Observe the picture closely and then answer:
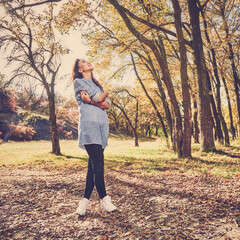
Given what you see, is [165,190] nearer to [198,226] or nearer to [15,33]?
[198,226]

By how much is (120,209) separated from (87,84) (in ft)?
7.29

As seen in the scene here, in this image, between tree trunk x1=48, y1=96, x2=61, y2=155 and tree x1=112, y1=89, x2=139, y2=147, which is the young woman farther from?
tree x1=112, y1=89, x2=139, y2=147

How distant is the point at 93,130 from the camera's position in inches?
112

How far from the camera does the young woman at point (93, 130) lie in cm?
284

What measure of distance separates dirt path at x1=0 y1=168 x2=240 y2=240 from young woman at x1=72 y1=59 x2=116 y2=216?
1.29ft

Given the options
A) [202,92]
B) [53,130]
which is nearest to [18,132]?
[53,130]

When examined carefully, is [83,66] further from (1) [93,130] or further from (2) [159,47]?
(2) [159,47]

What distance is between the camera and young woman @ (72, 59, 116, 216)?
9.33ft

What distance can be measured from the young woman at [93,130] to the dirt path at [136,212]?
39 centimetres

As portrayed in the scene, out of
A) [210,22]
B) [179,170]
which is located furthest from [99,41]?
[179,170]

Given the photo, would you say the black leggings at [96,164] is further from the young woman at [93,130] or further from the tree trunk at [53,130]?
the tree trunk at [53,130]

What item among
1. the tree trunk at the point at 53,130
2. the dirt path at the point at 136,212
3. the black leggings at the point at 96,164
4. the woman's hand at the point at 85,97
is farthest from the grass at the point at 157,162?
the woman's hand at the point at 85,97

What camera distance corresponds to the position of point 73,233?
2.46 meters

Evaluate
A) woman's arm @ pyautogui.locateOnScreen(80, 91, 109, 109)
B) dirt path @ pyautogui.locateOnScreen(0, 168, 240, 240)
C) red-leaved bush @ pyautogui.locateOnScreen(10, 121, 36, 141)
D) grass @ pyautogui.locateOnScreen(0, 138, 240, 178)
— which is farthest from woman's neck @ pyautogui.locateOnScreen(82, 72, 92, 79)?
red-leaved bush @ pyautogui.locateOnScreen(10, 121, 36, 141)
